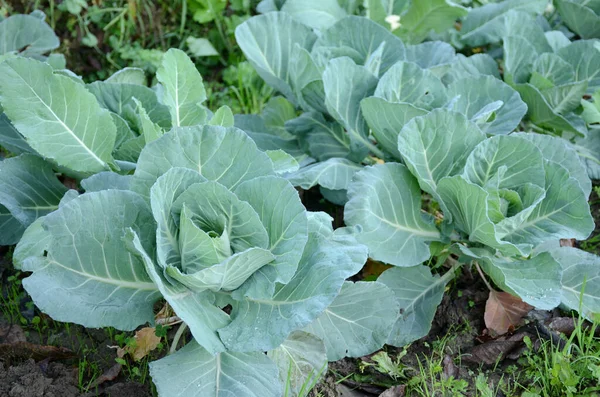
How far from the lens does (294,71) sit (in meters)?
3.05

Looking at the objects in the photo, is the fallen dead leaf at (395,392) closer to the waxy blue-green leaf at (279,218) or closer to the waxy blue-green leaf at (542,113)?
the waxy blue-green leaf at (279,218)

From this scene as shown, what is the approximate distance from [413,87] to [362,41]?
18.2 inches

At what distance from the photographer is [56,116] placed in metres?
2.40

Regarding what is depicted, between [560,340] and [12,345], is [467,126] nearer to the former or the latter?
[560,340]

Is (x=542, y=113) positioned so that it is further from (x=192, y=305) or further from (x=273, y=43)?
(x=192, y=305)

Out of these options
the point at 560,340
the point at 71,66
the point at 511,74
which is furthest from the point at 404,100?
the point at 71,66

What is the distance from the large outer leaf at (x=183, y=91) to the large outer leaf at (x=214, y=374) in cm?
93

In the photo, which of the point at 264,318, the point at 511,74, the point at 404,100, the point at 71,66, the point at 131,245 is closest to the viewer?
the point at 131,245

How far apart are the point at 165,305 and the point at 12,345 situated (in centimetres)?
57

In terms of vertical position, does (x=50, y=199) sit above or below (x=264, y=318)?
above

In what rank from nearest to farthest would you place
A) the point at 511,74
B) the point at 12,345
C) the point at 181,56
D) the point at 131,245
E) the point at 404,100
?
the point at 131,245
the point at 12,345
the point at 181,56
the point at 404,100
the point at 511,74

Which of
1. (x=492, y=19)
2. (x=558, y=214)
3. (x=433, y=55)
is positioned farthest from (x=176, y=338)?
(x=492, y=19)

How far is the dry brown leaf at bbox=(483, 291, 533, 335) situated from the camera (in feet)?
8.66

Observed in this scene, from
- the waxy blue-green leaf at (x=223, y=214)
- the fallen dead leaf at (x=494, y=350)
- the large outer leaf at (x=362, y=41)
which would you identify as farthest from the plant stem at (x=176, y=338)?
the large outer leaf at (x=362, y=41)
